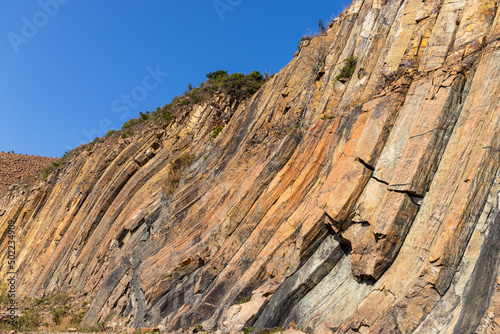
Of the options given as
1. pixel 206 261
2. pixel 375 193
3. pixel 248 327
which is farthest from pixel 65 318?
pixel 375 193

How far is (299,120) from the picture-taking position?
47.3 ft

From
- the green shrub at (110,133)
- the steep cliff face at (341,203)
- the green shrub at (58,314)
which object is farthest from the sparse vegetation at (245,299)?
the green shrub at (110,133)

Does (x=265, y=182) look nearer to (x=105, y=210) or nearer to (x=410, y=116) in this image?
(x=410, y=116)

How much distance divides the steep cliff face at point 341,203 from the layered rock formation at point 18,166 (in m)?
26.7

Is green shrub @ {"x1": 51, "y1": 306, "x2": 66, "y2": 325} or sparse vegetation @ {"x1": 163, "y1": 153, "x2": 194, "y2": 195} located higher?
sparse vegetation @ {"x1": 163, "y1": 153, "x2": 194, "y2": 195}

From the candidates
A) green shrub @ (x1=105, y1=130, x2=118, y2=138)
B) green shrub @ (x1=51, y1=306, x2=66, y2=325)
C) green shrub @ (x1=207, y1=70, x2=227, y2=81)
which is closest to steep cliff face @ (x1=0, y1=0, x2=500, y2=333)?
green shrub @ (x1=51, y1=306, x2=66, y2=325)

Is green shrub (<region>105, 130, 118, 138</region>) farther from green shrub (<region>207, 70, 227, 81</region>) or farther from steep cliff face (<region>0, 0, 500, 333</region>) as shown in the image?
steep cliff face (<region>0, 0, 500, 333</region>)

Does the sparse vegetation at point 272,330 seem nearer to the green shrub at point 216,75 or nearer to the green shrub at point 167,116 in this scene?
the green shrub at point 167,116

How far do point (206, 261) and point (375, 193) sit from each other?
21.2 ft

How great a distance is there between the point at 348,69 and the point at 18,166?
42.9 m

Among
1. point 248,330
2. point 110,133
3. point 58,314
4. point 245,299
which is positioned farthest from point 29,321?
point 110,133

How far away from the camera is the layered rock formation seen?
136ft

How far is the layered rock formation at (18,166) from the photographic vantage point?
1629 inches

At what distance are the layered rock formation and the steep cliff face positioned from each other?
26.7 meters
